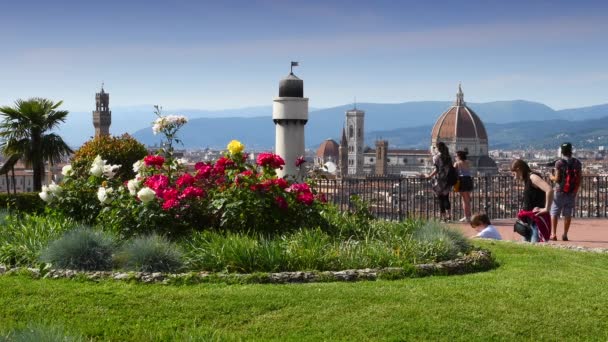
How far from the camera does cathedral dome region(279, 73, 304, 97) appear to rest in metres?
14.7

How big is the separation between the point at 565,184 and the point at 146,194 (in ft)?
23.1

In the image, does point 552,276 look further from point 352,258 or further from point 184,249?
point 184,249

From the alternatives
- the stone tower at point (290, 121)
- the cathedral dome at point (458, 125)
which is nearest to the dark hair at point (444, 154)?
the stone tower at point (290, 121)

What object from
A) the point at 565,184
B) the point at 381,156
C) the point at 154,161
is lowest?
the point at 381,156

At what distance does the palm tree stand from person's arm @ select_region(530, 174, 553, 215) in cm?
1478

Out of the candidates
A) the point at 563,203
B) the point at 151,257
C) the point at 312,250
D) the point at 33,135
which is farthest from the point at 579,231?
the point at 33,135

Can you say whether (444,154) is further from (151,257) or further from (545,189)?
(151,257)

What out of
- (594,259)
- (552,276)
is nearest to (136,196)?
(552,276)

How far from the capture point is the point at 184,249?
8.24 meters

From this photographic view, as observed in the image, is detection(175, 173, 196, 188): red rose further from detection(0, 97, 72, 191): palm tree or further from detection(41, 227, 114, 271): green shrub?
detection(0, 97, 72, 191): palm tree

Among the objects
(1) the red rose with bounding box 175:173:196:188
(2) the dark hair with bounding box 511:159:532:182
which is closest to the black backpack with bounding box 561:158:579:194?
(2) the dark hair with bounding box 511:159:532:182

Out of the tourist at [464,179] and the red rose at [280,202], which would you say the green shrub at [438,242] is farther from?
the tourist at [464,179]

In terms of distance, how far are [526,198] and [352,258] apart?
4.54 m

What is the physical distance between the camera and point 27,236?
896 cm
